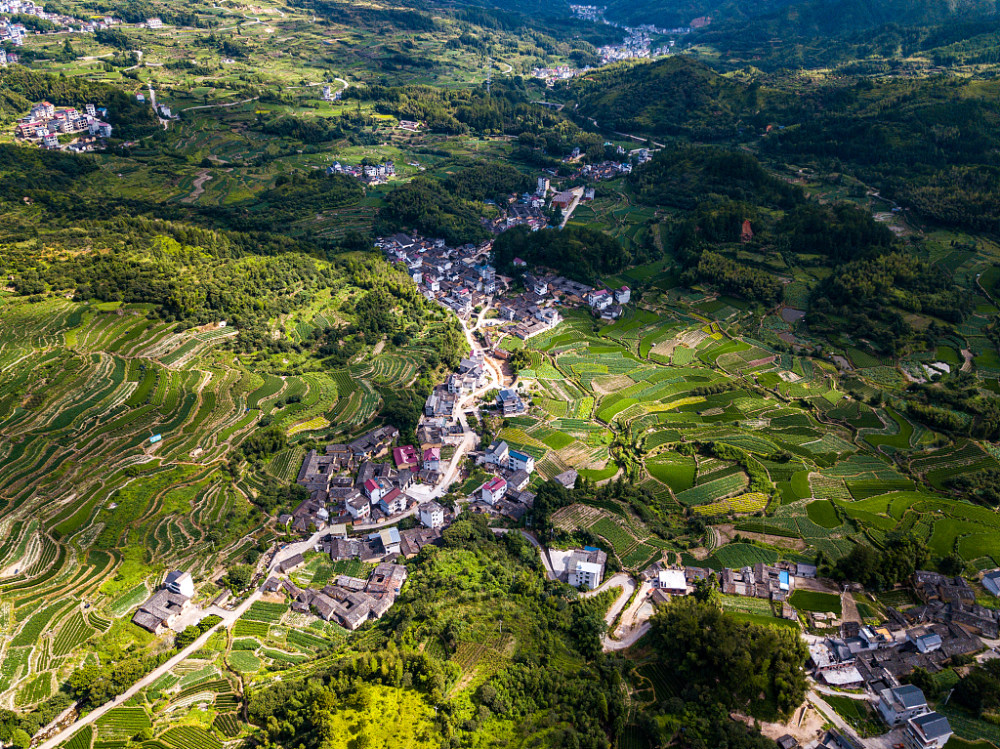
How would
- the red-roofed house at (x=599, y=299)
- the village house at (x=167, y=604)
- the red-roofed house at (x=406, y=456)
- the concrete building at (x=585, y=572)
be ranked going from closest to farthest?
the village house at (x=167, y=604) < the concrete building at (x=585, y=572) < the red-roofed house at (x=406, y=456) < the red-roofed house at (x=599, y=299)

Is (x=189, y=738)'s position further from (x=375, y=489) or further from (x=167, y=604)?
(x=375, y=489)

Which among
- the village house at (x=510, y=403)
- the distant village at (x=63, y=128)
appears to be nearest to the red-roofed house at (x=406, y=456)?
the village house at (x=510, y=403)

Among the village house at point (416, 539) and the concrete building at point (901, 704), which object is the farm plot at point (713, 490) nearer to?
the concrete building at point (901, 704)

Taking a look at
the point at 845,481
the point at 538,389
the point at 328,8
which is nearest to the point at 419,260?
the point at 538,389

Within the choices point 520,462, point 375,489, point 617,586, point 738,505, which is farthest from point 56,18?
point 738,505

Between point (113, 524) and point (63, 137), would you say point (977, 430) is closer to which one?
point (113, 524)

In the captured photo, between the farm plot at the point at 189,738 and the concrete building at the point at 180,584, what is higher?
the concrete building at the point at 180,584
